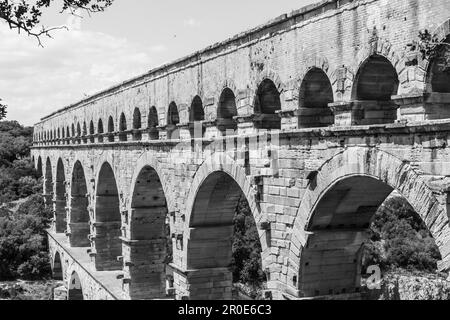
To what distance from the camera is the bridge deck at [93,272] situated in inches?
881

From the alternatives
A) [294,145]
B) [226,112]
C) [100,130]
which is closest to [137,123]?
[100,130]

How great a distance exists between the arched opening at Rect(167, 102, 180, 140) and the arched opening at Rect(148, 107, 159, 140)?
1.20 m

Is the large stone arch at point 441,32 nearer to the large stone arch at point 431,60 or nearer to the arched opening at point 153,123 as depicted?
the large stone arch at point 431,60

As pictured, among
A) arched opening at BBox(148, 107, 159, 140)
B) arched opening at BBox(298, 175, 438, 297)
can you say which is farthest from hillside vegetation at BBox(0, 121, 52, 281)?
arched opening at BBox(298, 175, 438, 297)

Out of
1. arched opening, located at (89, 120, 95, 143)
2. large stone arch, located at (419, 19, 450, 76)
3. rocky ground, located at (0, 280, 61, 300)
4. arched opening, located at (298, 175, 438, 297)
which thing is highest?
large stone arch, located at (419, 19, 450, 76)

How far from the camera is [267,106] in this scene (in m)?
12.8

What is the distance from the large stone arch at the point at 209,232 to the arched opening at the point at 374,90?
4771 millimetres

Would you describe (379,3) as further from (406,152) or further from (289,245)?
(289,245)

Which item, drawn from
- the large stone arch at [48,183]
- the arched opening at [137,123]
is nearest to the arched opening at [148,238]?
the arched opening at [137,123]

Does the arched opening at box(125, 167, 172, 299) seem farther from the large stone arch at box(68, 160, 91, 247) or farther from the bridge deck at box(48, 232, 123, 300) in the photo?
the large stone arch at box(68, 160, 91, 247)

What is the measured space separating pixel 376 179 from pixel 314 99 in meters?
2.21

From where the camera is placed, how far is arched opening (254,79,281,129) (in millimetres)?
12594

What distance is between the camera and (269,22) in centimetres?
1209

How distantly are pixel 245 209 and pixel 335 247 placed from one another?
28.1 meters
